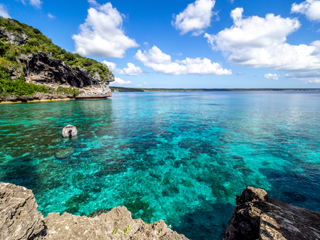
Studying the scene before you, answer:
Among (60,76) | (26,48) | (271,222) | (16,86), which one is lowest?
(271,222)

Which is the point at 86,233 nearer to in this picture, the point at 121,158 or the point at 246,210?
the point at 246,210

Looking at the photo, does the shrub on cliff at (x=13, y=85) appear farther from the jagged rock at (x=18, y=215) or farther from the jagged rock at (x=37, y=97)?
the jagged rock at (x=18, y=215)

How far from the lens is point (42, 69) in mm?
63469

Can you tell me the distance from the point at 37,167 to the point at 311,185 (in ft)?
63.2

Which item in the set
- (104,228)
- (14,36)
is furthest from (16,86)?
(104,228)

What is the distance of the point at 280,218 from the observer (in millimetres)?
3670

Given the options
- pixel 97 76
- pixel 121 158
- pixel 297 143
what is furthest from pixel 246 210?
pixel 97 76

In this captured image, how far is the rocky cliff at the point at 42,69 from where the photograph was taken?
50188mm

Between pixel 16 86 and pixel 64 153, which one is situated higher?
pixel 16 86

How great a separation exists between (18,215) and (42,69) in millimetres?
83432

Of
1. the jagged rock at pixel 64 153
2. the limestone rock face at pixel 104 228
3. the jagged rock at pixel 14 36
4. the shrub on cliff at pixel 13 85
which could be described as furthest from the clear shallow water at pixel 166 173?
the jagged rock at pixel 14 36

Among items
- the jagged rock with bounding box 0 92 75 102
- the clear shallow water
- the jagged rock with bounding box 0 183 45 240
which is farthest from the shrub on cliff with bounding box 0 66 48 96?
the jagged rock with bounding box 0 183 45 240

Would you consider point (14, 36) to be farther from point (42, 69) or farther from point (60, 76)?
point (60, 76)

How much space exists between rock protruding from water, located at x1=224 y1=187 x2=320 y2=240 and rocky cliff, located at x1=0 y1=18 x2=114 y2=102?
70.9 metres
